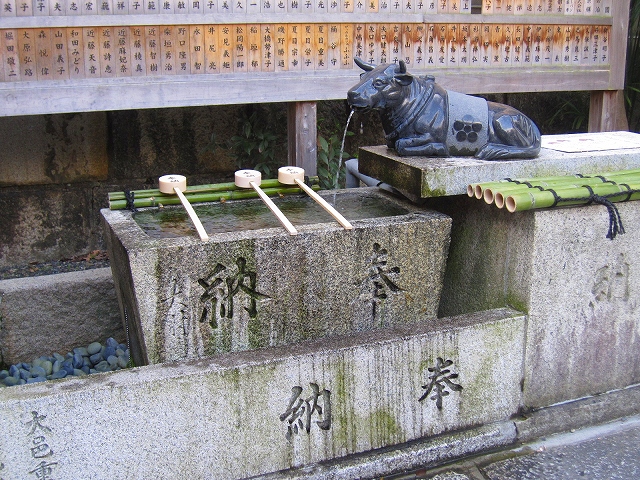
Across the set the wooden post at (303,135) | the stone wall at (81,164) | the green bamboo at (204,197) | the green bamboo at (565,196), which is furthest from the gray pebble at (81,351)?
the green bamboo at (565,196)

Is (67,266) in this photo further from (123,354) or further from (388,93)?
(388,93)

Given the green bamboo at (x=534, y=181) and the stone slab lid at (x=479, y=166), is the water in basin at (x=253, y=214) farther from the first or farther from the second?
the green bamboo at (x=534, y=181)

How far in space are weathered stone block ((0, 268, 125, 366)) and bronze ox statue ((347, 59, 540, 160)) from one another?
2.27 meters

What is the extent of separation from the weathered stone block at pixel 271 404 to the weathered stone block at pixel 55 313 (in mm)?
1692

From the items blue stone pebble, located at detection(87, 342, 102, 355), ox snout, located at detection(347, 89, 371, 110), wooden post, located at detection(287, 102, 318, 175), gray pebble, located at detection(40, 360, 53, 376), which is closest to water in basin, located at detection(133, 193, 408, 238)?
ox snout, located at detection(347, 89, 371, 110)

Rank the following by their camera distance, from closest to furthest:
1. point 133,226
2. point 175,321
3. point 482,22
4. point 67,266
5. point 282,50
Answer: point 175,321 < point 133,226 < point 282,50 < point 482,22 < point 67,266

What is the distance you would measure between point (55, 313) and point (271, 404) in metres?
2.10

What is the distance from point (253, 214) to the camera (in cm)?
432

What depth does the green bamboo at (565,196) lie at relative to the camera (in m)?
3.66

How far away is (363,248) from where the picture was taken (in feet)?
12.7

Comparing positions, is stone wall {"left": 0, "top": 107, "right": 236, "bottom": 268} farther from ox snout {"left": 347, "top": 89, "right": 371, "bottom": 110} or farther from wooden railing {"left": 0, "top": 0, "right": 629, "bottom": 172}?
ox snout {"left": 347, "top": 89, "right": 371, "bottom": 110}

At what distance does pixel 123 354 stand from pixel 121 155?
239cm

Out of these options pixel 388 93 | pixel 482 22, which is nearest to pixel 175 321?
pixel 388 93

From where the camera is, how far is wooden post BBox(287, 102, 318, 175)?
5.52 metres
